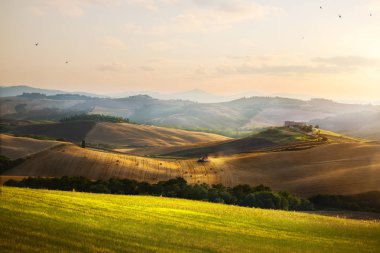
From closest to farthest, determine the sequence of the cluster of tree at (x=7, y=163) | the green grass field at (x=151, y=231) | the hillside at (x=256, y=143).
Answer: the green grass field at (x=151, y=231) < the cluster of tree at (x=7, y=163) < the hillside at (x=256, y=143)

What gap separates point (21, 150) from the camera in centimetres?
12306

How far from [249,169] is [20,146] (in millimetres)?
63118

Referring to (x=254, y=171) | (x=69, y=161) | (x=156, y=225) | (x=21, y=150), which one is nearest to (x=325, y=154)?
(x=254, y=171)

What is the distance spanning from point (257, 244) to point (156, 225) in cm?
624

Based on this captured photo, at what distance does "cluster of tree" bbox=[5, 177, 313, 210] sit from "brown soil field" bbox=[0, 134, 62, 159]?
46916 millimetres

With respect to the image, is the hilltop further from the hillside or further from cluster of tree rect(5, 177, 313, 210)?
→ the hillside

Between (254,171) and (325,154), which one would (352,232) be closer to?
(254,171)

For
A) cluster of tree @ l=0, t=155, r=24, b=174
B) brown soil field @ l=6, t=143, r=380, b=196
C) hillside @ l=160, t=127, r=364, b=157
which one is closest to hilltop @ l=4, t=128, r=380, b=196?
brown soil field @ l=6, t=143, r=380, b=196

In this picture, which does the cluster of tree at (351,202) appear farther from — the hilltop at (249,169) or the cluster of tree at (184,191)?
the cluster of tree at (184,191)

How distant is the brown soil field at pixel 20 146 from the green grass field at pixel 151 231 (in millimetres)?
90080

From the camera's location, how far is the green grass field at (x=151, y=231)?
20.8 metres

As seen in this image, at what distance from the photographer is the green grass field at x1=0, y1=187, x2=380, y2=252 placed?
20781 mm

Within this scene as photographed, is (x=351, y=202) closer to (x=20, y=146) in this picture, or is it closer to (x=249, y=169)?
(x=249, y=169)

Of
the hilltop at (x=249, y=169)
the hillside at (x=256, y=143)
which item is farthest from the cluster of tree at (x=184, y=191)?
the hillside at (x=256, y=143)
